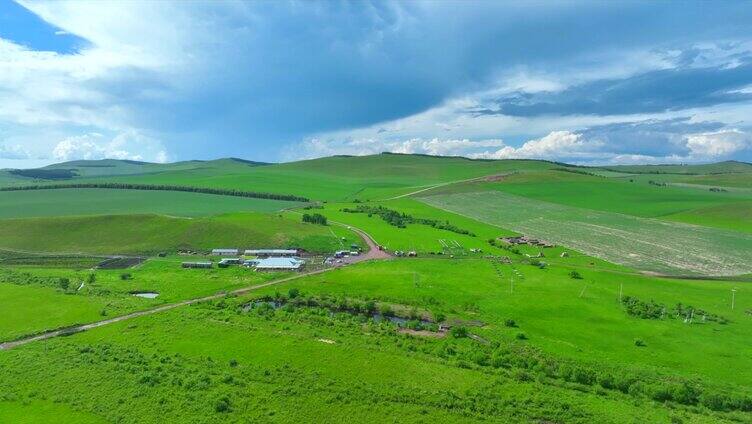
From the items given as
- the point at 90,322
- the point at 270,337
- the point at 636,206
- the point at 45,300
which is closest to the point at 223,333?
the point at 270,337

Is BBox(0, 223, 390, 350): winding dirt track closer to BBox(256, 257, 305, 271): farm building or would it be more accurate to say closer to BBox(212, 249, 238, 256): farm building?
BBox(256, 257, 305, 271): farm building

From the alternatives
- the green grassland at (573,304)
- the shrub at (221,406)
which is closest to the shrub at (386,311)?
the green grassland at (573,304)

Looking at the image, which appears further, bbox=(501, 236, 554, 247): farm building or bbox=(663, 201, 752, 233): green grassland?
bbox=(663, 201, 752, 233): green grassland

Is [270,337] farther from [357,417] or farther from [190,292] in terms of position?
[190,292]

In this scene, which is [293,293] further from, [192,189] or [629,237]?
[192,189]

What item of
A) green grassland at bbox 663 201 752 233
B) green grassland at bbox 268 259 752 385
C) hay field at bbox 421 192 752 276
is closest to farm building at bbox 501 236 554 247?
hay field at bbox 421 192 752 276

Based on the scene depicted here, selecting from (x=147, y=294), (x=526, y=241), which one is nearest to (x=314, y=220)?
(x=526, y=241)
